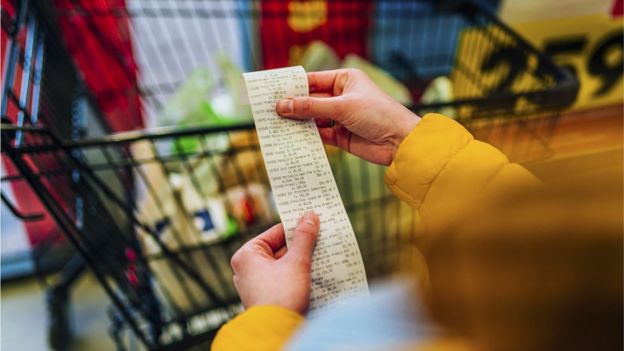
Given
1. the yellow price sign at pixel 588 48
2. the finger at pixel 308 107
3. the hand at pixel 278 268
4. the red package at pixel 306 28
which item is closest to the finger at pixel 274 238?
the hand at pixel 278 268

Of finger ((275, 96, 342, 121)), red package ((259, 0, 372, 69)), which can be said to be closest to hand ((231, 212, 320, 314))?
finger ((275, 96, 342, 121))

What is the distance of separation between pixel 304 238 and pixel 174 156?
0.46m

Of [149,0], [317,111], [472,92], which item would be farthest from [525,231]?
[149,0]

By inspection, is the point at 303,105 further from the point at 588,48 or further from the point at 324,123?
the point at 588,48

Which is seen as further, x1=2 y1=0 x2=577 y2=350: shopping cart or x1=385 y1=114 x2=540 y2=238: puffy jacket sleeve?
x1=2 y1=0 x2=577 y2=350: shopping cart

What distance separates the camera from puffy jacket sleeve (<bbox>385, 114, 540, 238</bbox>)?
0.43 metres

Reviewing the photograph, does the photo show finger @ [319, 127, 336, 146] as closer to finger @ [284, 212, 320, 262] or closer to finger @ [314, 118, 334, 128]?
finger @ [314, 118, 334, 128]

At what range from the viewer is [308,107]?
1.59 feet

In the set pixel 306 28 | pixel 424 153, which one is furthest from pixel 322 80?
pixel 306 28

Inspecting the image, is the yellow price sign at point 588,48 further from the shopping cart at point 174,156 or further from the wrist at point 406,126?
the wrist at point 406,126

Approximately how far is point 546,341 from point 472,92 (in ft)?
3.45

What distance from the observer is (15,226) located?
1218 millimetres

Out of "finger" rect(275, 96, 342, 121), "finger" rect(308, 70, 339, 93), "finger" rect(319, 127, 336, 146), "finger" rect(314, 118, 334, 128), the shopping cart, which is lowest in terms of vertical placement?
the shopping cart

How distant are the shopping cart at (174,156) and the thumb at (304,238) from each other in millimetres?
202
